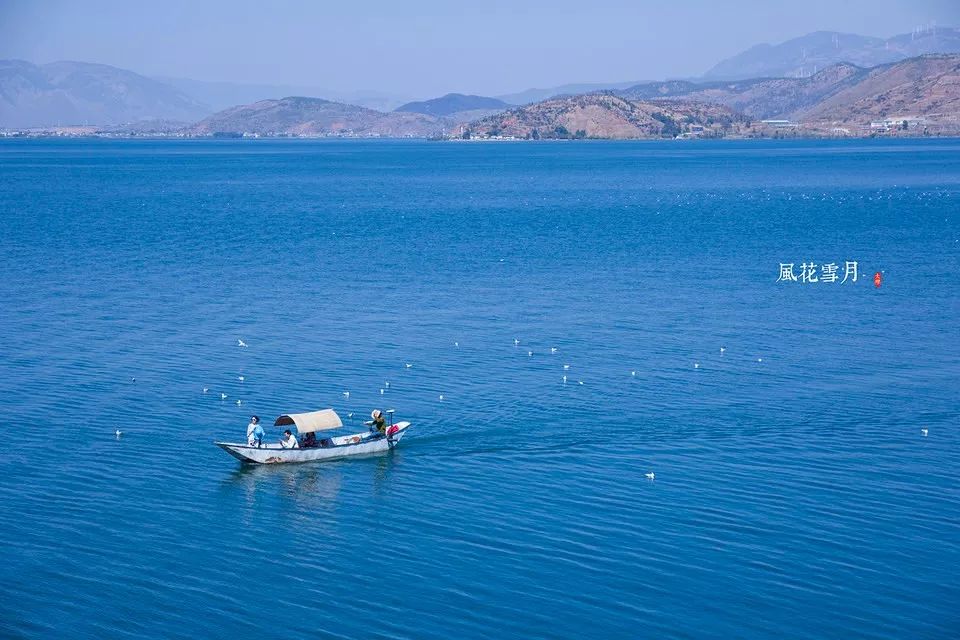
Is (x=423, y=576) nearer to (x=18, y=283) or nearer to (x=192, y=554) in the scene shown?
(x=192, y=554)

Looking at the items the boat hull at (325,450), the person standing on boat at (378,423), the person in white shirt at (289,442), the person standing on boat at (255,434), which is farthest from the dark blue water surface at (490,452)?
the person standing on boat at (255,434)

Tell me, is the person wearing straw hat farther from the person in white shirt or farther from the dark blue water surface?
the person in white shirt

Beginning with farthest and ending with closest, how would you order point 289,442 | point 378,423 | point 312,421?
point 378,423, point 312,421, point 289,442

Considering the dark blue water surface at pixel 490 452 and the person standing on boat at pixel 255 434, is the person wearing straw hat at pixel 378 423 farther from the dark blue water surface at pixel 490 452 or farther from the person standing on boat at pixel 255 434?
the person standing on boat at pixel 255 434

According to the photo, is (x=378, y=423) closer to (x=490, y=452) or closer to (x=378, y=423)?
(x=378, y=423)

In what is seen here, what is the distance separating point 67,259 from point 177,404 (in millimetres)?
51856

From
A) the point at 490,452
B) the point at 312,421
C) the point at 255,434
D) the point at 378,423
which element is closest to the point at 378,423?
the point at 378,423

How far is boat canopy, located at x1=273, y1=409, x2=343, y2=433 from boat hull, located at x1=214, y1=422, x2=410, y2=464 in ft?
2.34

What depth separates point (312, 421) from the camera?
45875mm

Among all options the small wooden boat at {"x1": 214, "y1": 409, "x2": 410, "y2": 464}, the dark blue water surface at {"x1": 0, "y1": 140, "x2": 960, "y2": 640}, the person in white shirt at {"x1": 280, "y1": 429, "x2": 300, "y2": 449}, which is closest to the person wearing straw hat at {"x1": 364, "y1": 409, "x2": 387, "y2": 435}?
the small wooden boat at {"x1": 214, "y1": 409, "x2": 410, "y2": 464}

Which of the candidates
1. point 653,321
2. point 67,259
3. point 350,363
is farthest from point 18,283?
point 653,321

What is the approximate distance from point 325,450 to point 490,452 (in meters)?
6.62

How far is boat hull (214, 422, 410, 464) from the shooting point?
4491cm

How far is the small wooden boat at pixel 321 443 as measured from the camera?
4544 cm
